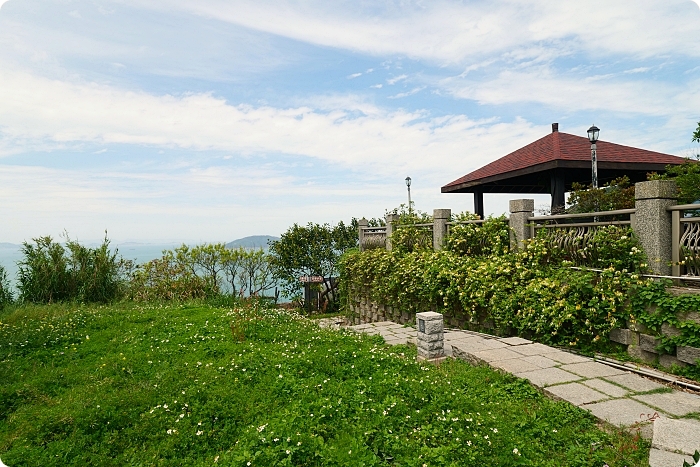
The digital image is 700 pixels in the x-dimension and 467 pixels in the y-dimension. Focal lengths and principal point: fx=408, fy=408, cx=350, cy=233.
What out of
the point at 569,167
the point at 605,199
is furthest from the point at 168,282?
the point at 605,199

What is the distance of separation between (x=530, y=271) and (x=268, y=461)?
5.06 meters

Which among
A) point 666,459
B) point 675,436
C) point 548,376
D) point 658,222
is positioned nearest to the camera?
point 666,459

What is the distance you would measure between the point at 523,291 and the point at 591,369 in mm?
1696

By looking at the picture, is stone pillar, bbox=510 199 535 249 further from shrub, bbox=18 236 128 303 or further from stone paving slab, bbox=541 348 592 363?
shrub, bbox=18 236 128 303

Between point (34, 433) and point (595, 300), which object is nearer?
point (34, 433)

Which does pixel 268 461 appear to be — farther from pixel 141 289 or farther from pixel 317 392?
pixel 141 289

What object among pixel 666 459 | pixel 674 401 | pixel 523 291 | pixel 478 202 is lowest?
pixel 674 401

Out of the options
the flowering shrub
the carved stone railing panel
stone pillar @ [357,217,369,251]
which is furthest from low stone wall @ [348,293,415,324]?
the carved stone railing panel

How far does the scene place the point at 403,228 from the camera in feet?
34.8

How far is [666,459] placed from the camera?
9.05ft

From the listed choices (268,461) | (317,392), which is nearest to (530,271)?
(317,392)

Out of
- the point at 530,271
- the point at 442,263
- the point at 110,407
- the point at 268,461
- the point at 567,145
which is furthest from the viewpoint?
the point at 567,145

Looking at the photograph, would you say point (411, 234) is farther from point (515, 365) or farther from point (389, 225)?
point (515, 365)

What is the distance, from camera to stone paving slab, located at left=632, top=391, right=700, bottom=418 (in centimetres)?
371
